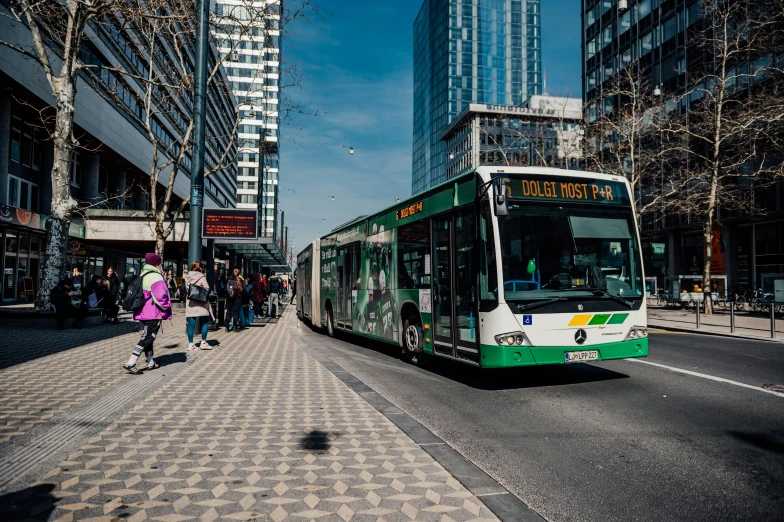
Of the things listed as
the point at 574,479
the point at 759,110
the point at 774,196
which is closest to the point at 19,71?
the point at 574,479

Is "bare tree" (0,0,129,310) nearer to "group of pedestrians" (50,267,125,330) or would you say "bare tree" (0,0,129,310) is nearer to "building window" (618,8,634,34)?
"group of pedestrians" (50,267,125,330)

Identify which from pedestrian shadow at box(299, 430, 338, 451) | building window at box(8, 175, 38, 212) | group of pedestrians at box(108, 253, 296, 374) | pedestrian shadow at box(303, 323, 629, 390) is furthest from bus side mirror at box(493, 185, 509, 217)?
building window at box(8, 175, 38, 212)

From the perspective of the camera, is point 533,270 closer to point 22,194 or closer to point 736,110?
point 736,110

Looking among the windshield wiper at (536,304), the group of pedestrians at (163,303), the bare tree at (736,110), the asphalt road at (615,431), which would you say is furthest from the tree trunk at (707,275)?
the windshield wiper at (536,304)

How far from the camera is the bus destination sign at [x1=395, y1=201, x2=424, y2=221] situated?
9.62 metres

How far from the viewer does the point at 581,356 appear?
24.1 feet

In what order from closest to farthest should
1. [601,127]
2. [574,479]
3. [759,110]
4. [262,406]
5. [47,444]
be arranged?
[574,479], [47,444], [262,406], [759,110], [601,127]

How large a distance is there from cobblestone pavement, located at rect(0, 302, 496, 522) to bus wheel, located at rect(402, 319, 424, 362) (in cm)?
299

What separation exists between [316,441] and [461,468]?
132 cm

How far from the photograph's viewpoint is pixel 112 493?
11.7 ft

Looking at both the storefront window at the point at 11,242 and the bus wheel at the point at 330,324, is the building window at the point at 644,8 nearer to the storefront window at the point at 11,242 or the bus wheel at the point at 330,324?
the bus wheel at the point at 330,324

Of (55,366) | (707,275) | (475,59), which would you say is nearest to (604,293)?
(55,366)

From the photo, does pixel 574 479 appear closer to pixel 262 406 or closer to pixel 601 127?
pixel 262 406

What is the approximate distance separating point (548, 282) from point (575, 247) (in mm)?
626
